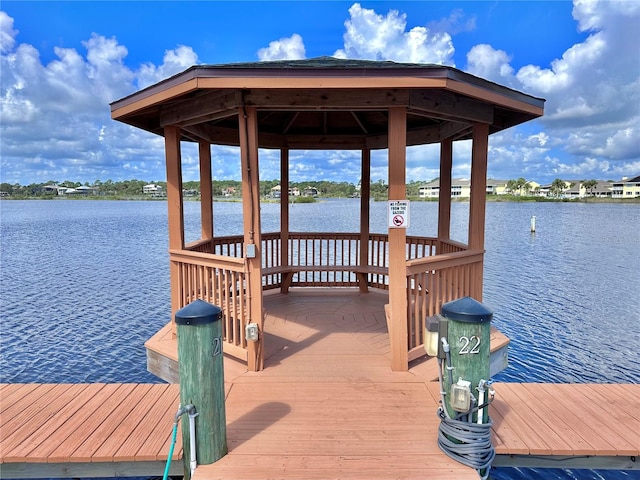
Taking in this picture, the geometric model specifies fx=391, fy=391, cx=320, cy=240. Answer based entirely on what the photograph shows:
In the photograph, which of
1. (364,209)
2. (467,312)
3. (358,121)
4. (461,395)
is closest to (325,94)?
(467,312)

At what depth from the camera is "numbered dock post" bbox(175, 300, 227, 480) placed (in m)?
2.38

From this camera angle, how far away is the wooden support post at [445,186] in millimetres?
5668

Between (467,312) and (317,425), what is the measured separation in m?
1.40

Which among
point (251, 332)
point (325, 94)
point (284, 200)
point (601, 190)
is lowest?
point (251, 332)

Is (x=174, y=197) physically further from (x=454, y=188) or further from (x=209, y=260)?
(x=454, y=188)

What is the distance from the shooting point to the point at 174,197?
4602 millimetres

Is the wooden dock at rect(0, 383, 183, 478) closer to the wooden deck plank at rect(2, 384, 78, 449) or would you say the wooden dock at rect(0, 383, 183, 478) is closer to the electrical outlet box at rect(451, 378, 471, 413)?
the wooden deck plank at rect(2, 384, 78, 449)

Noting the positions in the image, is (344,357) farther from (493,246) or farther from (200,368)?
(493,246)

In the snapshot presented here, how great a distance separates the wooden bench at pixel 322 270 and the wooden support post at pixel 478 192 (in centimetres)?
192

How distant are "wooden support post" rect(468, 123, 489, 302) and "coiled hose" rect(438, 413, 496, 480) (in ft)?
7.19

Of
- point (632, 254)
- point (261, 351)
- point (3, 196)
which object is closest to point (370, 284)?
point (261, 351)

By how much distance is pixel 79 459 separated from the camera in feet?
8.45

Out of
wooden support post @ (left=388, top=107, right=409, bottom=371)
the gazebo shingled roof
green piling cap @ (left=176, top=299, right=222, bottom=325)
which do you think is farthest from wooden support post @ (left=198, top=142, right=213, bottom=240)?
green piling cap @ (left=176, top=299, right=222, bottom=325)

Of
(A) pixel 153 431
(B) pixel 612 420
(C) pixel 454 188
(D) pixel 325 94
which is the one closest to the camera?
(A) pixel 153 431
